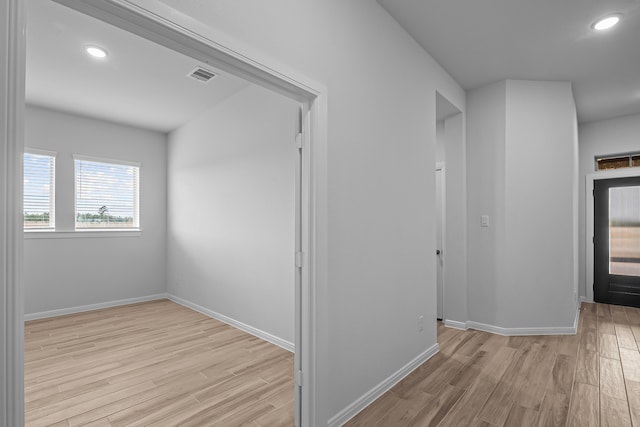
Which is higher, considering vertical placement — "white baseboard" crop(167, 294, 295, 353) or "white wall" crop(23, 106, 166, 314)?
"white wall" crop(23, 106, 166, 314)

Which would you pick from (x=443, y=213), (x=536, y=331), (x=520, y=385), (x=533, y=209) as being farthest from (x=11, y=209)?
(x=536, y=331)

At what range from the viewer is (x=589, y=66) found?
3316 mm

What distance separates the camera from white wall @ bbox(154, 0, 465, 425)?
1708mm

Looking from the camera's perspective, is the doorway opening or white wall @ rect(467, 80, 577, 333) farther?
the doorway opening

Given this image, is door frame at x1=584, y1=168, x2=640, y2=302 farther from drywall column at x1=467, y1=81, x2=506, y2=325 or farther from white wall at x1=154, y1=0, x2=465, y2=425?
white wall at x1=154, y1=0, x2=465, y2=425

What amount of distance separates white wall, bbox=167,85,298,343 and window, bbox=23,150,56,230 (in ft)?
5.20

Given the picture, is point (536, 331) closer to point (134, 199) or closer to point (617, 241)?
point (617, 241)

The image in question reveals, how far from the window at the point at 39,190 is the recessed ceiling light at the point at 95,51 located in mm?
2199

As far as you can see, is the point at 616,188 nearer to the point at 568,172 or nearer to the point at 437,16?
the point at 568,172

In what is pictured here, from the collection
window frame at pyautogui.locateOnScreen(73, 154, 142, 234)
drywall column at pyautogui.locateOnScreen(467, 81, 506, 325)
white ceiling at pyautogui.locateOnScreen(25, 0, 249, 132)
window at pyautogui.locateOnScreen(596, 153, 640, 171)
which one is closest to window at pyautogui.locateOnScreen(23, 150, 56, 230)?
window frame at pyautogui.locateOnScreen(73, 154, 142, 234)

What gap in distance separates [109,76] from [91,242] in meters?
2.55

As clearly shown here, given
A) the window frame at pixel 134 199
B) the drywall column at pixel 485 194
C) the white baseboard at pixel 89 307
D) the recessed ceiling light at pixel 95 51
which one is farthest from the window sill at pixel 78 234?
the drywall column at pixel 485 194

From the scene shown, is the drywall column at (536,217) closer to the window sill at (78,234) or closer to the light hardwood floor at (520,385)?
the light hardwood floor at (520,385)

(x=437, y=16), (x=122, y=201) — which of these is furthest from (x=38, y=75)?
(x=437, y=16)
